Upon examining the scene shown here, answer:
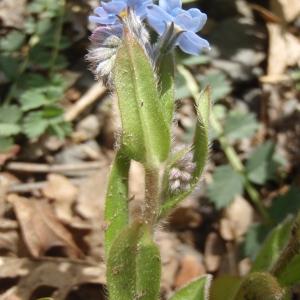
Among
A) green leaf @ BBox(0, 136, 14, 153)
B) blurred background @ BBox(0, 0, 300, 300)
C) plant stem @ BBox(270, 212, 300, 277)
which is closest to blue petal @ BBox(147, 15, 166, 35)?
plant stem @ BBox(270, 212, 300, 277)

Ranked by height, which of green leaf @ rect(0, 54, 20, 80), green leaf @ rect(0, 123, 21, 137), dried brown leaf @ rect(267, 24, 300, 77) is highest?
Result: green leaf @ rect(0, 54, 20, 80)

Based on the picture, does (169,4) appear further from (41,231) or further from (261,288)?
(41,231)

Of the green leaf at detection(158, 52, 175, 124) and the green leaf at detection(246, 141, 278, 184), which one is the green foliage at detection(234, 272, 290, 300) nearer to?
the green leaf at detection(158, 52, 175, 124)

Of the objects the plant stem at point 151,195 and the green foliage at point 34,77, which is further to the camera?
the green foliage at point 34,77

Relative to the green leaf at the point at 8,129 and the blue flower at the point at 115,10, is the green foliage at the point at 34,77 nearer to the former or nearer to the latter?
the green leaf at the point at 8,129

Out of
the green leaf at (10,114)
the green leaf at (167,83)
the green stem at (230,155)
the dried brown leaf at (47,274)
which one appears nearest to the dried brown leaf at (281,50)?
the green stem at (230,155)

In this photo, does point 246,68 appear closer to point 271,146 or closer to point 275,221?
point 271,146

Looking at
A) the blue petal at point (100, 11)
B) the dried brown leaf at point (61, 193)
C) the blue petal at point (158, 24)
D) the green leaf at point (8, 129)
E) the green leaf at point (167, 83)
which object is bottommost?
the dried brown leaf at point (61, 193)
